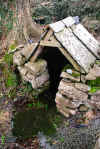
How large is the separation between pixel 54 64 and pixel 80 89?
2503mm

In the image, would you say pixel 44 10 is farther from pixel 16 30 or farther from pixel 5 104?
pixel 5 104

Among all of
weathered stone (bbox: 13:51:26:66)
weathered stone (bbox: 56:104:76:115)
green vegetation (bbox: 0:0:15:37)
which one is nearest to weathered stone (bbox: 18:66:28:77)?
weathered stone (bbox: 13:51:26:66)

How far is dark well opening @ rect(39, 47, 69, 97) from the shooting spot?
21.2 feet

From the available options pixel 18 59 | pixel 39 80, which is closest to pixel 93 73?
pixel 39 80

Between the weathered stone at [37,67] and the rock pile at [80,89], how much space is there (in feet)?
3.21

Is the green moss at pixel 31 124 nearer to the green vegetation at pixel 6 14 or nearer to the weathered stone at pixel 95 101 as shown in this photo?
the weathered stone at pixel 95 101

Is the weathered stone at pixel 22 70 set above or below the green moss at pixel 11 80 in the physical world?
above

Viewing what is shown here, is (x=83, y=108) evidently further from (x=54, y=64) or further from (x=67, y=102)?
(x=54, y=64)

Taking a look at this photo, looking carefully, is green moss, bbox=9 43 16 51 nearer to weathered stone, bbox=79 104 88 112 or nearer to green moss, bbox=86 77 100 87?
green moss, bbox=86 77 100 87

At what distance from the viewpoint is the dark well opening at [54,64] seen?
254 inches

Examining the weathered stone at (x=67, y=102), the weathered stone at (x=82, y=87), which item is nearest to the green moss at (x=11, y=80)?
the weathered stone at (x=67, y=102)

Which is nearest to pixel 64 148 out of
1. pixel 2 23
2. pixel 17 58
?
pixel 17 58

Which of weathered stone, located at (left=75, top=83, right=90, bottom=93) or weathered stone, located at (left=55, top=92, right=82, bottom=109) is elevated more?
weathered stone, located at (left=75, top=83, right=90, bottom=93)

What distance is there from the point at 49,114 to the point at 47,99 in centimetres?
73
